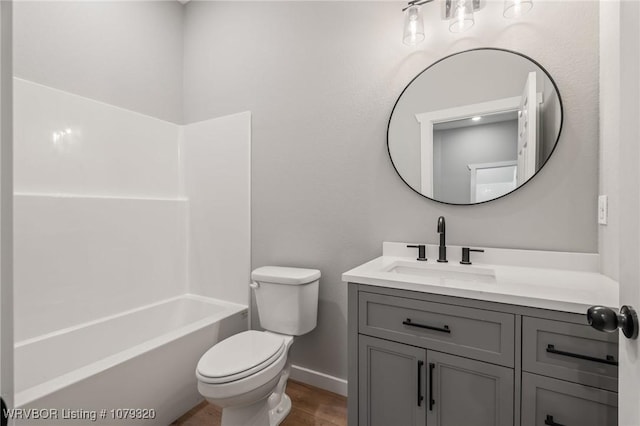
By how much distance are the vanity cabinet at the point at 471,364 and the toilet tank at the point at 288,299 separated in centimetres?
56

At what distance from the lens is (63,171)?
190cm

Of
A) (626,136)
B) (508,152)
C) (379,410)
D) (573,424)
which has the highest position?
(508,152)

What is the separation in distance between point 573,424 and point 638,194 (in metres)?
0.80

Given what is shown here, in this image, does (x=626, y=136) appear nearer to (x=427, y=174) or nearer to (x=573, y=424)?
(x=573, y=424)

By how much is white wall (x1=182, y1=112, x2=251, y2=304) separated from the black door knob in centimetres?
201

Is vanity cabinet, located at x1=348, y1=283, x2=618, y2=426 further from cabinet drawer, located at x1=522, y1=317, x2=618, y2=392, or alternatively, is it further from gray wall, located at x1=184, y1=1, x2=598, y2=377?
gray wall, located at x1=184, y1=1, x2=598, y2=377

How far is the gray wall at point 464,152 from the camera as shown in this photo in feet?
4.99

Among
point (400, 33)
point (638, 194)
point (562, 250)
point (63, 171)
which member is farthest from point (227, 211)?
point (638, 194)

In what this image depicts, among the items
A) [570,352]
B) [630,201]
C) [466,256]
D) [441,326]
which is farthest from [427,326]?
[630,201]

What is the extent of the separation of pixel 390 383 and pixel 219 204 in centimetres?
179

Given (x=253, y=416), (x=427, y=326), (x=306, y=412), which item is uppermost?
(x=427, y=326)

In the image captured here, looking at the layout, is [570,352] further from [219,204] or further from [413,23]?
[219,204]

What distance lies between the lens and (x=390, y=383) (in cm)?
124

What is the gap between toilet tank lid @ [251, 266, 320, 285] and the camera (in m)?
1.82
